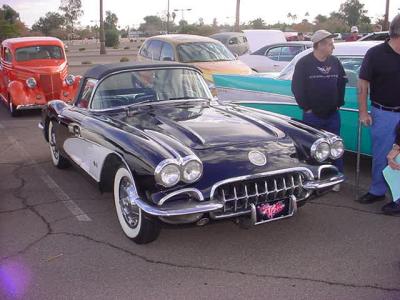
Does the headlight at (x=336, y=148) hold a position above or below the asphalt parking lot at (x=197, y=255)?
above

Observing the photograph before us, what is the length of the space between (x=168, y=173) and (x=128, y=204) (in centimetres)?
78

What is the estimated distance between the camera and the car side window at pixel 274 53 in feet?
44.6

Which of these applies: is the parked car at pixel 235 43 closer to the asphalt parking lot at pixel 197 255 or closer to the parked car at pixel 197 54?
the parked car at pixel 197 54

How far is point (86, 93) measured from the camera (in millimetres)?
5230

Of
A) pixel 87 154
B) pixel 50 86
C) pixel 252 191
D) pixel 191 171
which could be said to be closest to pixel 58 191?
pixel 87 154

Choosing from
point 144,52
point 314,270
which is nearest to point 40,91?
point 144,52

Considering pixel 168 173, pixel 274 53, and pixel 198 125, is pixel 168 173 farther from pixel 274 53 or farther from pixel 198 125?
pixel 274 53

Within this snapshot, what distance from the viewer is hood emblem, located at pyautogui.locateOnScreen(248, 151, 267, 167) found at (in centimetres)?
374

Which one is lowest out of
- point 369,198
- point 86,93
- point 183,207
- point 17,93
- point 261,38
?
point 369,198

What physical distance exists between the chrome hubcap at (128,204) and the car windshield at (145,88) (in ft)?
3.56

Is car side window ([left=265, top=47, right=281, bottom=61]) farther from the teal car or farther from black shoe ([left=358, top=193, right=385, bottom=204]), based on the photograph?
black shoe ([left=358, top=193, right=385, bottom=204])

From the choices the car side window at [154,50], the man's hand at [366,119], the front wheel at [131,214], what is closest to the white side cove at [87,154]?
the front wheel at [131,214]

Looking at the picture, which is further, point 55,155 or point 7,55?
point 7,55

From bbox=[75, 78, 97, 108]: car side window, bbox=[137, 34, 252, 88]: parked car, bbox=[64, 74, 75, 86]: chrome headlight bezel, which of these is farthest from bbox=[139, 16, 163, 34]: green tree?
bbox=[75, 78, 97, 108]: car side window
